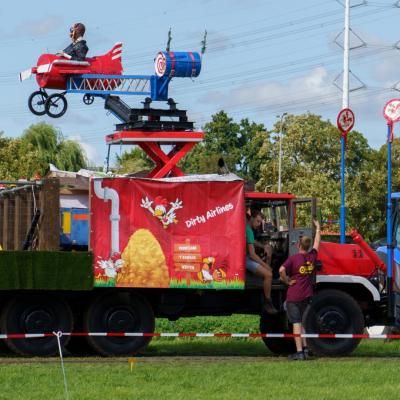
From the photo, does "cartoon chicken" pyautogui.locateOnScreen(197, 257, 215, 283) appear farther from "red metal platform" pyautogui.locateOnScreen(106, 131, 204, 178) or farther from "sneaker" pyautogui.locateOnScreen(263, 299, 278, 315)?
"red metal platform" pyautogui.locateOnScreen(106, 131, 204, 178)

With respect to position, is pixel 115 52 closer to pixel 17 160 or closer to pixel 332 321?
pixel 332 321

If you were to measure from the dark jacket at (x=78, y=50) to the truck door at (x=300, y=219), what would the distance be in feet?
24.0

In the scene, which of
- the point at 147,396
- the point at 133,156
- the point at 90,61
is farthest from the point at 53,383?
the point at 133,156

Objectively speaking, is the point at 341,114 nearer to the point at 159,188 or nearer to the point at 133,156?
the point at 159,188

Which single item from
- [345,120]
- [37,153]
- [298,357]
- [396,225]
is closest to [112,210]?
[298,357]

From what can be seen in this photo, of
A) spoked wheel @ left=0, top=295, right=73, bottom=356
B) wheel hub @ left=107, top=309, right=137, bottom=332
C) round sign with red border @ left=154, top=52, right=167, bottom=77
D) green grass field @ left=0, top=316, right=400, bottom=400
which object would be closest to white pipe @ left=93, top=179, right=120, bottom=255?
wheel hub @ left=107, top=309, right=137, bottom=332

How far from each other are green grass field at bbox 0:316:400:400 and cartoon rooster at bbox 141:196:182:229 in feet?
6.98

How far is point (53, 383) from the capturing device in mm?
14938

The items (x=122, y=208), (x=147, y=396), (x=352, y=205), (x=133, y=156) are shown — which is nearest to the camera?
(x=147, y=396)

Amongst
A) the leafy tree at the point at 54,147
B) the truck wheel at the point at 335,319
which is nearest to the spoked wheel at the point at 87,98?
the truck wheel at the point at 335,319

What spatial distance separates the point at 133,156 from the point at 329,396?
82.1 metres

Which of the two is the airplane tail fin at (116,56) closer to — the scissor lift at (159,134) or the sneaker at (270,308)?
the scissor lift at (159,134)

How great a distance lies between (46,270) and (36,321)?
0.84 metres

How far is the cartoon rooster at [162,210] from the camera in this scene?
1898 centimetres
